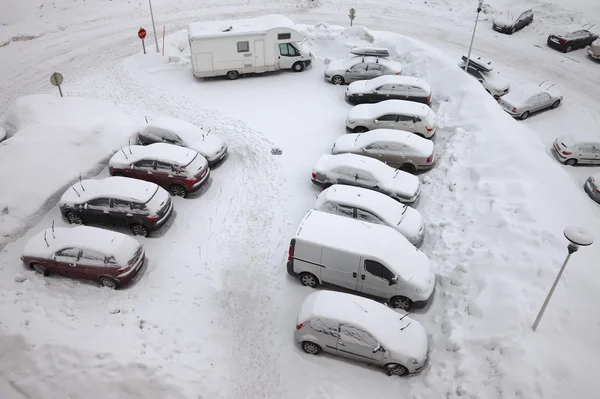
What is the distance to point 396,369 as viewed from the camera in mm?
10836

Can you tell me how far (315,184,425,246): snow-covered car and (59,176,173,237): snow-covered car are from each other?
510 centimetres

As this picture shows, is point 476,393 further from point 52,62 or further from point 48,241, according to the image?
point 52,62

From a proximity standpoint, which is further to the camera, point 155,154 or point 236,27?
point 236,27

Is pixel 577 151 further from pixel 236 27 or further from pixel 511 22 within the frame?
pixel 236 27

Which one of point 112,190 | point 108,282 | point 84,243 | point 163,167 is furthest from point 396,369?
point 163,167

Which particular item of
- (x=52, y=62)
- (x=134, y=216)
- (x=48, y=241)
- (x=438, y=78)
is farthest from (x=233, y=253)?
(x=52, y=62)

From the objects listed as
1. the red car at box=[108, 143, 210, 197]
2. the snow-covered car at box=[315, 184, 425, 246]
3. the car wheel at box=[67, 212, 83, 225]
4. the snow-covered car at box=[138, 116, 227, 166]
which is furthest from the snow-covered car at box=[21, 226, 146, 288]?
the snow-covered car at box=[315, 184, 425, 246]

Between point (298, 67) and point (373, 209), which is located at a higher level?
point (298, 67)

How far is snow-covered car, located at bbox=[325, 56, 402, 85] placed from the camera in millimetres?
22266

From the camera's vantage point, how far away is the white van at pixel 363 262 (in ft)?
39.4

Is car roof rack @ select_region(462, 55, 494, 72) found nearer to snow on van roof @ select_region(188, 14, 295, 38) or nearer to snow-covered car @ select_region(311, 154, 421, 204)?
snow on van roof @ select_region(188, 14, 295, 38)

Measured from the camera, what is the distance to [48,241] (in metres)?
12.8

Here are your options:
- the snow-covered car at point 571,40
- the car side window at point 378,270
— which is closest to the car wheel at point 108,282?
the car side window at point 378,270

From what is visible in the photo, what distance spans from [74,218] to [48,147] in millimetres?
3589
